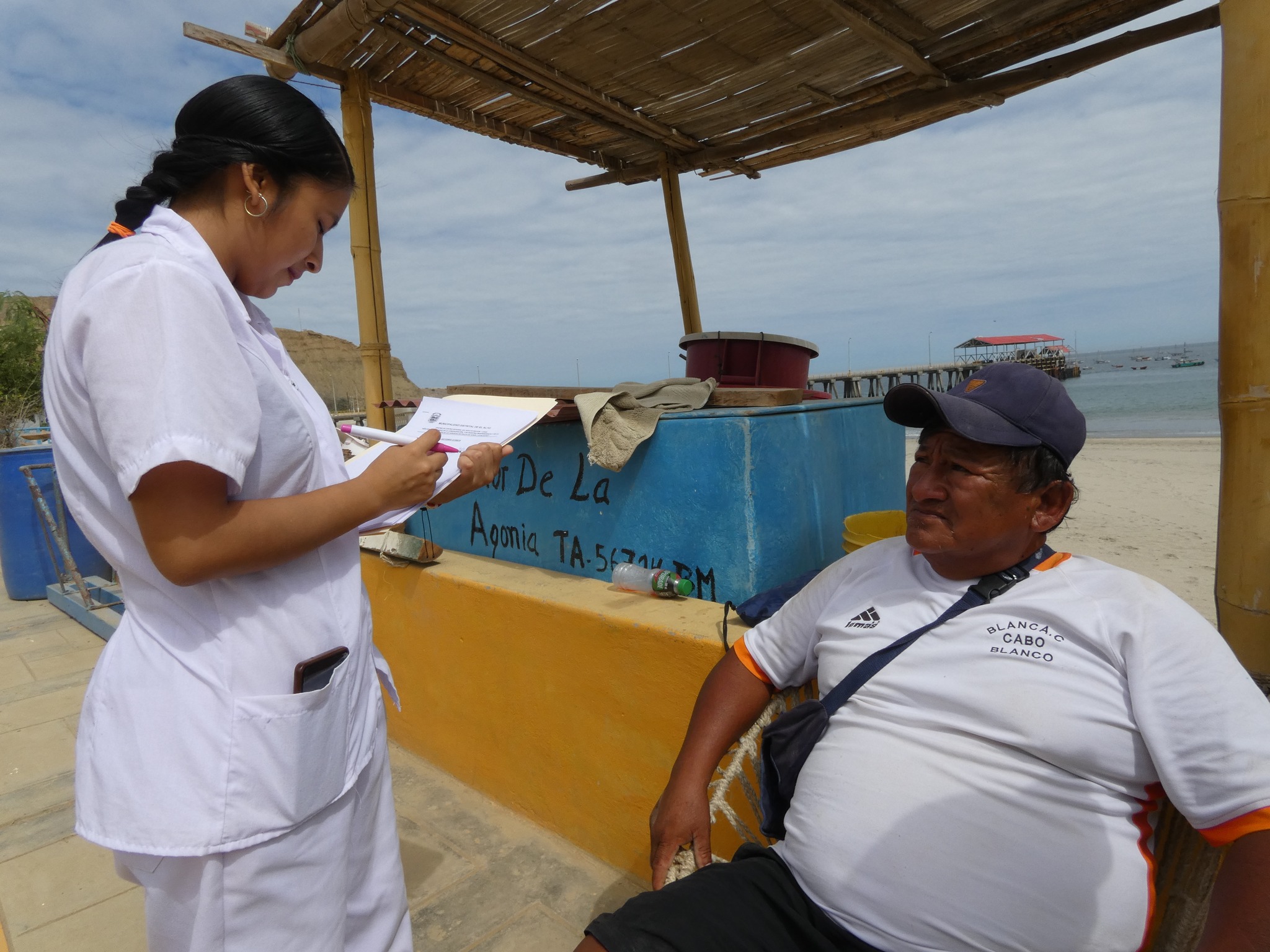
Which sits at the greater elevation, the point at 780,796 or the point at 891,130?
the point at 891,130

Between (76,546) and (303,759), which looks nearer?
(303,759)

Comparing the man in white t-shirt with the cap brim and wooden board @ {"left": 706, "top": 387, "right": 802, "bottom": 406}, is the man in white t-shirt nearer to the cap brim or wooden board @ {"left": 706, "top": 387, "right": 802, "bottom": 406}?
the cap brim

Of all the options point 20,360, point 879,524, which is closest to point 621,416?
point 879,524

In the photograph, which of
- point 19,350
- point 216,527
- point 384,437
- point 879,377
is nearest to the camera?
point 216,527

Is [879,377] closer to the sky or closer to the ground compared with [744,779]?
closer to the sky

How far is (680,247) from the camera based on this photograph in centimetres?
508

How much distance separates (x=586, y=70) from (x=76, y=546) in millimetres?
6294

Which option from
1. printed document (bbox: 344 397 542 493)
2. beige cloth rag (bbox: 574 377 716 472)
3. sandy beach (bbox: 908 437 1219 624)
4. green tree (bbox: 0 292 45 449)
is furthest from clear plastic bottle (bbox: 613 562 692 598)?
green tree (bbox: 0 292 45 449)

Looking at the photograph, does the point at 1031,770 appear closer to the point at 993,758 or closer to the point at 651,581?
the point at 993,758

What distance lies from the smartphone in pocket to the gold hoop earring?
725 mm

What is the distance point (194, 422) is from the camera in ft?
3.26

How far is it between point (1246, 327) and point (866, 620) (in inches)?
41.7

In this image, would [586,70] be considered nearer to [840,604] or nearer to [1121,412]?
[840,604]

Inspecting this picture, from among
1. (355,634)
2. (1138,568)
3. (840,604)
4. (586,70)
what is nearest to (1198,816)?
(840,604)
